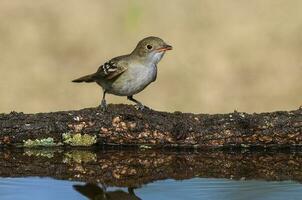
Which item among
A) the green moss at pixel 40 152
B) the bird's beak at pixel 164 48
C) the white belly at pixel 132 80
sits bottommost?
the green moss at pixel 40 152

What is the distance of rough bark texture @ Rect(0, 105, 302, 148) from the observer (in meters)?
6.04

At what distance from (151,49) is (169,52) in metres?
5.72

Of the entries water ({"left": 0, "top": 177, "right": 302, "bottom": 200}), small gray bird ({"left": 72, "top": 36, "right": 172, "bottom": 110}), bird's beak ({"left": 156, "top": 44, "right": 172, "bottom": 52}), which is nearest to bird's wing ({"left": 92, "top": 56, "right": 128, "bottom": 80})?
small gray bird ({"left": 72, "top": 36, "right": 172, "bottom": 110})

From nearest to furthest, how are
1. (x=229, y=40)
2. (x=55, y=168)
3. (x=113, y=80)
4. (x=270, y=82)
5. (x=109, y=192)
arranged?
(x=109, y=192)
(x=55, y=168)
(x=113, y=80)
(x=270, y=82)
(x=229, y=40)

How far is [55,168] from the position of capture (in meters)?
5.45

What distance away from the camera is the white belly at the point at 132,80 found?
25.8 ft

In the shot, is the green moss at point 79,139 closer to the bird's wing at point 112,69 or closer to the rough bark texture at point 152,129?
the rough bark texture at point 152,129

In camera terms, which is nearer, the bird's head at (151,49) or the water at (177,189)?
the water at (177,189)

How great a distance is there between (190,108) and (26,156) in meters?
6.56

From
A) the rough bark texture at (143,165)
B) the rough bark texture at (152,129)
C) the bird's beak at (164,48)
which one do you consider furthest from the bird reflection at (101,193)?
the bird's beak at (164,48)

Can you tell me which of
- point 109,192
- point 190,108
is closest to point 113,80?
point 109,192

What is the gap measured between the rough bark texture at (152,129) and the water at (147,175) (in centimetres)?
9

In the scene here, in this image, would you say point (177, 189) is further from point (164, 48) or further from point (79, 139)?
point (164, 48)

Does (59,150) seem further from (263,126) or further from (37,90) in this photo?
(37,90)
